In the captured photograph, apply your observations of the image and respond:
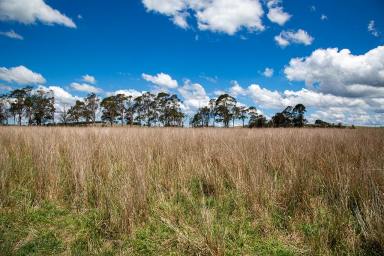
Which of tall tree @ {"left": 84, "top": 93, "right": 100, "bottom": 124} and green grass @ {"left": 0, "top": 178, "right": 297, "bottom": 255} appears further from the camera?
tall tree @ {"left": 84, "top": 93, "right": 100, "bottom": 124}

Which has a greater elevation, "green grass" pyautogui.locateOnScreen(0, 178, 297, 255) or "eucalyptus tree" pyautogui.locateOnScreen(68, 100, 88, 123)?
"eucalyptus tree" pyautogui.locateOnScreen(68, 100, 88, 123)

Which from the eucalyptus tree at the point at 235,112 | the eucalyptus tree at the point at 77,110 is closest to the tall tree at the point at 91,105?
the eucalyptus tree at the point at 77,110

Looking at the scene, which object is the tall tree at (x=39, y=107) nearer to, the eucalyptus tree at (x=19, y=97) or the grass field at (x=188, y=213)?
the eucalyptus tree at (x=19, y=97)

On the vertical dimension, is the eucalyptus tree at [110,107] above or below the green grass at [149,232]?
above

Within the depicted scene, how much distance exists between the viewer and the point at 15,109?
51.3m

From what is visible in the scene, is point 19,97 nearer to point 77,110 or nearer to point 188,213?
point 77,110

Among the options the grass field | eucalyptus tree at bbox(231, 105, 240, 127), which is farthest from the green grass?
eucalyptus tree at bbox(231, 105, 240, 127)

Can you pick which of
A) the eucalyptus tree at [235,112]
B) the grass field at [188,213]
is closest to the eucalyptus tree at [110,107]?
the eucalyptus tree at [235,112]

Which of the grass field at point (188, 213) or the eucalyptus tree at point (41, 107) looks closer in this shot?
the grass field at point (188, 213)

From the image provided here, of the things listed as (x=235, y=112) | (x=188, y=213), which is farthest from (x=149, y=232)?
(x=235, y=112)

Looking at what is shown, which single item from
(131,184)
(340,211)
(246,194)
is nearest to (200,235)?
(246,194)

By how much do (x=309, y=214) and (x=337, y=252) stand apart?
22.9 inches

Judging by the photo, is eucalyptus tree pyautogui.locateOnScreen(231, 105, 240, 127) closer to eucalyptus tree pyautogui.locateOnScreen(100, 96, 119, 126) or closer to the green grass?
eucalyptus tree pyautogui.locateOnScreen(100, 96, 119, 126)

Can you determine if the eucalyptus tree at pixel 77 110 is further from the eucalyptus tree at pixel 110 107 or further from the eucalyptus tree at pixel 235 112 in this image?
the eucalyptus tree at pixel 235 112
